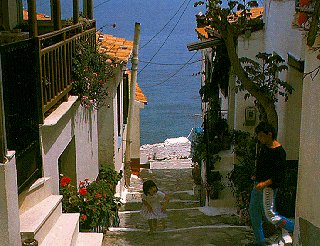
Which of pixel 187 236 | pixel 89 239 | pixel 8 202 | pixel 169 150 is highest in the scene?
pixel 8 202

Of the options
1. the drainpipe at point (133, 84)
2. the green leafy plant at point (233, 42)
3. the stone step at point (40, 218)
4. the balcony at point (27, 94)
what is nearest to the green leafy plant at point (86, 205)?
the stone step at point (40, 218)

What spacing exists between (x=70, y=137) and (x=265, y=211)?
3496 mm

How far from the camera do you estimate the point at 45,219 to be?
5.90 metres

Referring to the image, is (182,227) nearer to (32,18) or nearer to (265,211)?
(265,211)

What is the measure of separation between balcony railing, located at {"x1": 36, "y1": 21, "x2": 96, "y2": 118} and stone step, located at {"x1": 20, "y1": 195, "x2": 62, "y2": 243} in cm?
118

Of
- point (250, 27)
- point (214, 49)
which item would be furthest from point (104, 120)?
point (250, 27)

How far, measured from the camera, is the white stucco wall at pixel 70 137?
684 cm

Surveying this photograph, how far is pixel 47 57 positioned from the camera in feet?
23.0

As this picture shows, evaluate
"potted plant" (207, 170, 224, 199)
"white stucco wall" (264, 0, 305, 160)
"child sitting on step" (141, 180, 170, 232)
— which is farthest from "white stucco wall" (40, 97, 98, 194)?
"white stucco wall" (264, 0, 305, 160)

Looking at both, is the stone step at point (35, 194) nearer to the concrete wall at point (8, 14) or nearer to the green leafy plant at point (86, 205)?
the green leafy plant at point (86, 205)

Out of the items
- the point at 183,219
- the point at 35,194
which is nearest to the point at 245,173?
the point at 183,219

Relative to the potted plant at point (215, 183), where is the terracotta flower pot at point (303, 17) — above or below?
above

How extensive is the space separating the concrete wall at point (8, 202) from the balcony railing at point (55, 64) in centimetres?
Result: 195

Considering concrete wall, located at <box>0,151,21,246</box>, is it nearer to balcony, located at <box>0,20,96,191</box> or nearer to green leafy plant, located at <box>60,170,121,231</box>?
balcony, located at <box>0,20,96,191</box>
